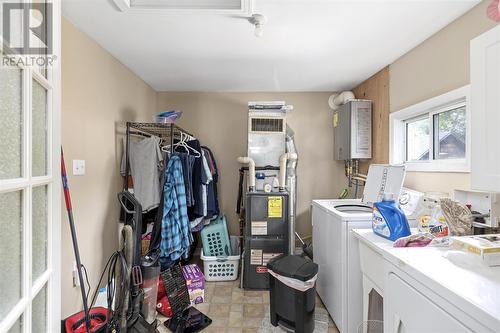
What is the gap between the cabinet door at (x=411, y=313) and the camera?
2.51 ft

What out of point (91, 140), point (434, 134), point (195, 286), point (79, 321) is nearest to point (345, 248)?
point (434, 134)

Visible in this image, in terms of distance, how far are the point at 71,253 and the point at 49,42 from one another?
4.55 ft

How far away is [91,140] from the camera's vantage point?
6.29 feet

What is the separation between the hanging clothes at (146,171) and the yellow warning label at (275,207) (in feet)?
3.42

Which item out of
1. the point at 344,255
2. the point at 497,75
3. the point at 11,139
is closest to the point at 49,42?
the point at 11,139

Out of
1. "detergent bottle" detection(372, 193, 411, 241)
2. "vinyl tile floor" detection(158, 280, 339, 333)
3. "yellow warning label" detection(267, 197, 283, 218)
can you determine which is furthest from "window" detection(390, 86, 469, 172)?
"vinyl tile floor" detection(158, 280, 339, 333)

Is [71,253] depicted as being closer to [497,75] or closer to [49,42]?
[49,42]

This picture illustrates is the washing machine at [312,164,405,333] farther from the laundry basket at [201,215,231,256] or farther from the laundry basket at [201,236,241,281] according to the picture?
the laundry basket at [201,215,231,256]

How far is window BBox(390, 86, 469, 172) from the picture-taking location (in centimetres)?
169

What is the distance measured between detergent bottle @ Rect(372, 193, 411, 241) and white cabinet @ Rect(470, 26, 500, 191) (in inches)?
14.8

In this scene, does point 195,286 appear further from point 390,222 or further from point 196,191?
point 390,222

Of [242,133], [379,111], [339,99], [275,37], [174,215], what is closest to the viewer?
[275,37]

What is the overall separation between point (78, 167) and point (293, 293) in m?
1.76

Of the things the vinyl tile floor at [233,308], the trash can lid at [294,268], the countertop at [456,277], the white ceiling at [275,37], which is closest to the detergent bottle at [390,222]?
the countertop at [456,277]
